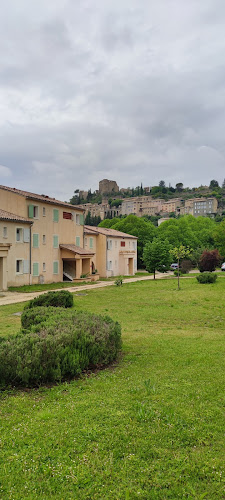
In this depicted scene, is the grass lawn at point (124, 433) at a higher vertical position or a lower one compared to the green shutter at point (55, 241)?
lower

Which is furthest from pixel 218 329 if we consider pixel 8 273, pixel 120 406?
pixel 8 273

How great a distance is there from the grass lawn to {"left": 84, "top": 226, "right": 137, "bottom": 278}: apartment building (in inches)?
1441

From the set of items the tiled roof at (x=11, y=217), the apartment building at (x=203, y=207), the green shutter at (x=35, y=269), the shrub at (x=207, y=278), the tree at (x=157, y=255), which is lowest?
the shrub at (x=207, y=278)

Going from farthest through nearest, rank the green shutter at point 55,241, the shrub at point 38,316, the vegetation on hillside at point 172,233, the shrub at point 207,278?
the vegetation on hillside at point 172,233 < the green shutter at point 55,241 < the shrub at point 207,278 < the shrub at point 38,316

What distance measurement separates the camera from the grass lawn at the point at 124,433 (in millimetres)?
3588

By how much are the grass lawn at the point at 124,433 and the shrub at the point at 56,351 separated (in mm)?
318

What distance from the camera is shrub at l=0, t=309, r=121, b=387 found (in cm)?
639

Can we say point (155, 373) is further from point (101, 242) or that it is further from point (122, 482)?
point (101, 242)

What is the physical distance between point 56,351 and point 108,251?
38943 mm

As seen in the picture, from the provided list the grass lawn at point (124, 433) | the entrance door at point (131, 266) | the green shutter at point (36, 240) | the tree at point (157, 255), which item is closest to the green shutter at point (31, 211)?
the green shutter at point (36, 240)

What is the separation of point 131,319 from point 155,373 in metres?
7.57

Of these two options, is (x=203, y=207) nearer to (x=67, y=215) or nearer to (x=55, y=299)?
(x=67, y=215)

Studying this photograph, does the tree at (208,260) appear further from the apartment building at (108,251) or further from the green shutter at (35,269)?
the green shutter at (35,269)

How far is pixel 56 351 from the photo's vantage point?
679cm
